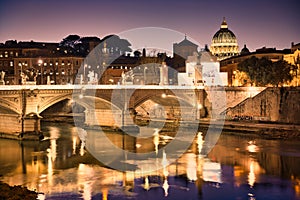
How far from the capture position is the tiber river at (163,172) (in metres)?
19.7

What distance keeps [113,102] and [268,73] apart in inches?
624

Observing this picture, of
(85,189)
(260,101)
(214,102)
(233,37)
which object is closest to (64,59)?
(214,102)

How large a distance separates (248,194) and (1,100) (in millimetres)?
17198

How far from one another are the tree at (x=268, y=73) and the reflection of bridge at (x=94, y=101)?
6575mm

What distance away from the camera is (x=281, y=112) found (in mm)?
39094

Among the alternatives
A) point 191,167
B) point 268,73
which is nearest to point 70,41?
point 268,73

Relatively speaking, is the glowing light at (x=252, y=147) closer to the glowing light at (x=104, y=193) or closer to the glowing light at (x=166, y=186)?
the glowing light at (x=166, y=186)

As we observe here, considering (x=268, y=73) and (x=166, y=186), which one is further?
(x=268, y=73)

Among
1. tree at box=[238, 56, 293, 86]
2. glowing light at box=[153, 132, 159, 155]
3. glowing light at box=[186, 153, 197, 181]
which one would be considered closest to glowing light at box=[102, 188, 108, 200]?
glowing light at box=[186, 153, 197, 181]

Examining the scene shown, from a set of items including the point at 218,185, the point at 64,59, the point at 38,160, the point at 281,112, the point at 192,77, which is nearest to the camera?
the point at 218,185

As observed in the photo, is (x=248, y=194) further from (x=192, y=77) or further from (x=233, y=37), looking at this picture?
(x=233, y=37)

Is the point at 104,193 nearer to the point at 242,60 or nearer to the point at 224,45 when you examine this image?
the point at 242,60

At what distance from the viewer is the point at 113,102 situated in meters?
38.8

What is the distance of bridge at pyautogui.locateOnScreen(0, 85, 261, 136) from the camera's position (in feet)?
107
